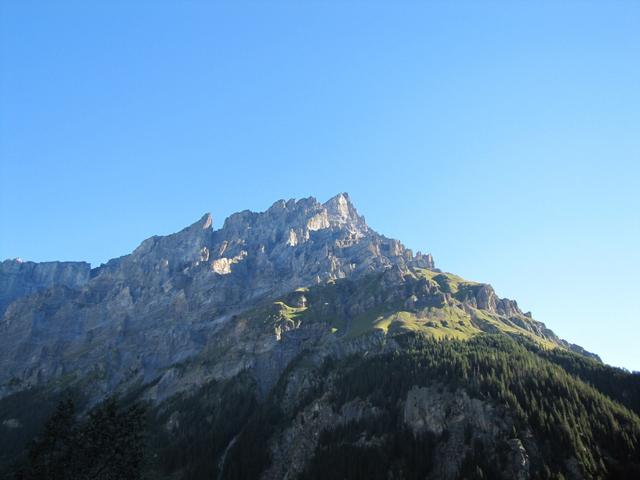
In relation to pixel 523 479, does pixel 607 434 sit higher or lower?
higher

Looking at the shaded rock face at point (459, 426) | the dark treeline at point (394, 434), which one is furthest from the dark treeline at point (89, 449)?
the shaded rock face at point (459, 426)

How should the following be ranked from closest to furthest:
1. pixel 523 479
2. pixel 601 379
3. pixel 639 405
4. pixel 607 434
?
pixel 523 479
pixel 607 434
pixel 639 405
pixel 601 379

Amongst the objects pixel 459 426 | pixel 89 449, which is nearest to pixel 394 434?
pixel 459 426

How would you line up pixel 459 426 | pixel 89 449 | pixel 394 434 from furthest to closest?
pixel 394 434
pixel 459 426
pixel 89 449

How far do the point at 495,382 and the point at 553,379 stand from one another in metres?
21.3

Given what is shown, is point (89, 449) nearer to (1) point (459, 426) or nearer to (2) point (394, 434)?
(2) point (394, 434)

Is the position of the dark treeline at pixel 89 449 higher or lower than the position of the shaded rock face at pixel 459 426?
lower

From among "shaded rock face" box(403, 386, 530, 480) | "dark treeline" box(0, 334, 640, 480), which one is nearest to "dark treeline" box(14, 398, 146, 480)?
"dark treeline" box(0, 334, 640, 480)

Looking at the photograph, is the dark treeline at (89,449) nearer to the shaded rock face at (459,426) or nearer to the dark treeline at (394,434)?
the dark treeline at (394,434)

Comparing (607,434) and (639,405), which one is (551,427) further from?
(639,405)

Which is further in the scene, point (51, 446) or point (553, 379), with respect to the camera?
point (553, 379)

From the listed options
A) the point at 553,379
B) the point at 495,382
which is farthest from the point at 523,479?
the point at 553,379

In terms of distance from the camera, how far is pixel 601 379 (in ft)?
602

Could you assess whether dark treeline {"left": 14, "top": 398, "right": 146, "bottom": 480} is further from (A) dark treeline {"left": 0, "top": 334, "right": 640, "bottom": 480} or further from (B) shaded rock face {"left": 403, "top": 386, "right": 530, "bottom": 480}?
(B) shaded rock face {"left": 403, "top": 386, "right": 530, "bottom": 480}
